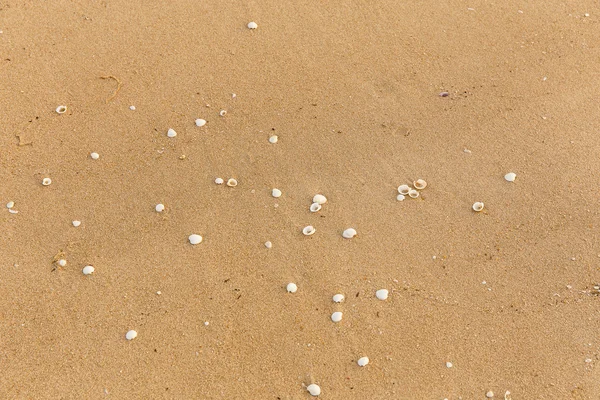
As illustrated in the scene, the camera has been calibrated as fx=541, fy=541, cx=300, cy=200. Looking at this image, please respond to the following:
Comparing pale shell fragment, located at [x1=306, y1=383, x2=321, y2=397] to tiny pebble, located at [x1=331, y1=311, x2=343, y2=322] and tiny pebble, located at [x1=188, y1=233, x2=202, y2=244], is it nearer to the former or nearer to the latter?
tiny pebble, located at [x1=331, y1=311, x2=343, y2=322]

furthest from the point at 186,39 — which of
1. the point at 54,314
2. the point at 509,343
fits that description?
the point at 509,343

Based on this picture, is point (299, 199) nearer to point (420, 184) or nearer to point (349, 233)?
point (349, 233)

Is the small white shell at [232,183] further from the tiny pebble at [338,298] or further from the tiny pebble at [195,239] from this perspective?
the tiny pebble at [338,298]

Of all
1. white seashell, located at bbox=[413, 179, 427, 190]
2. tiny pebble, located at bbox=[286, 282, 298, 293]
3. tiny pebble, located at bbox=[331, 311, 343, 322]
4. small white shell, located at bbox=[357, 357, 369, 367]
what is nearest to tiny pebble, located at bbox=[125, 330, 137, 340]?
tiny pebble, located at bbox=[286, 282, 298, 293]

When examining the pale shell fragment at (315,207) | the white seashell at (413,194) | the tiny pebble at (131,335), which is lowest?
the tiny pebble at (131,335)

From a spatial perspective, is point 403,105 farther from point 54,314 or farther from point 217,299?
point 54,314

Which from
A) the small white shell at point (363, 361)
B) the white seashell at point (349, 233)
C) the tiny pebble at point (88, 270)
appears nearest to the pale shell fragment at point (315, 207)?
the white seashell at point (349, 233)
